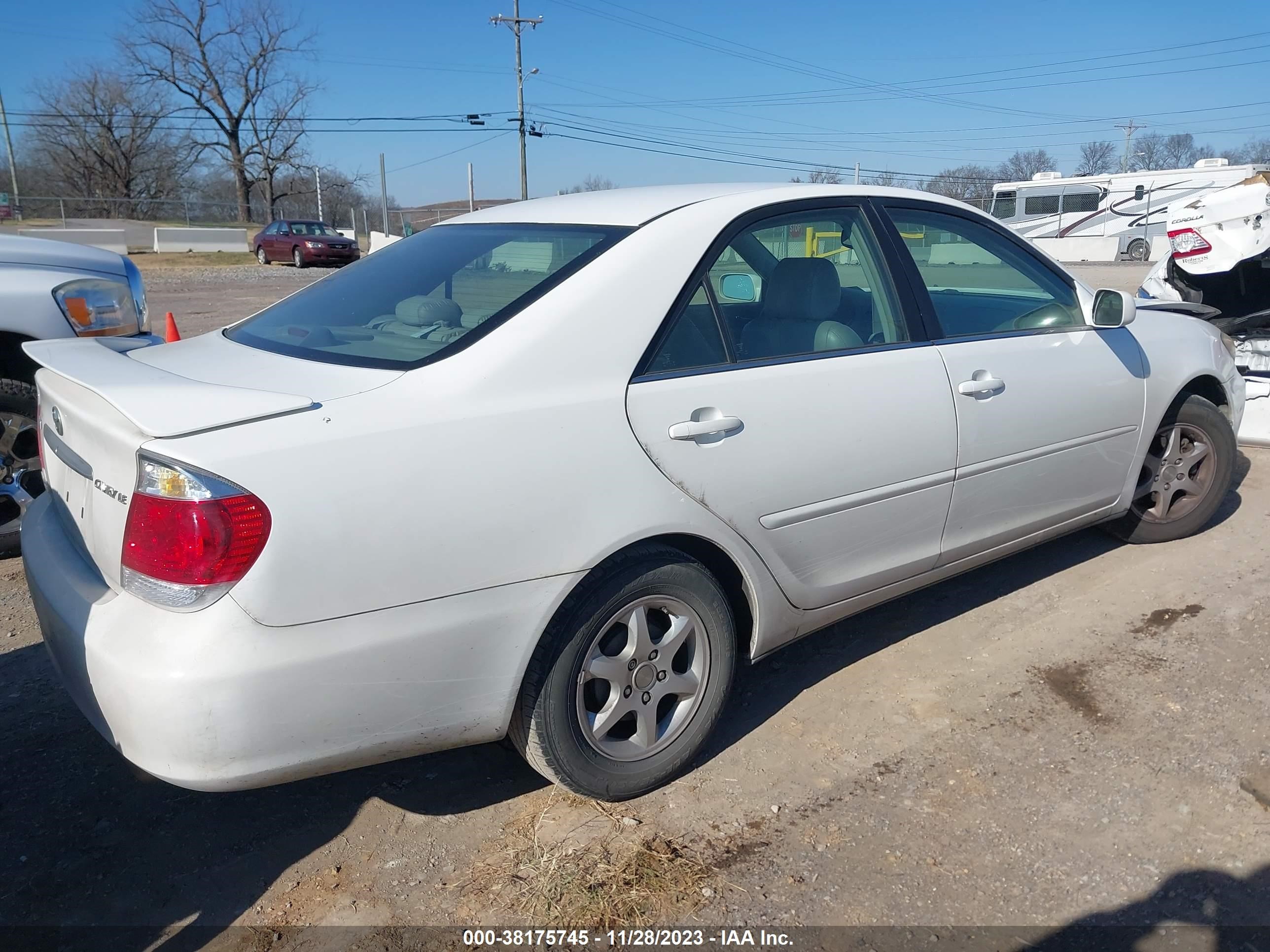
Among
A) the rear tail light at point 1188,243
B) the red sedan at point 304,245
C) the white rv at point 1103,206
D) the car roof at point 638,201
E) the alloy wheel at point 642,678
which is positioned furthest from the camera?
the red sedan at point 304,245

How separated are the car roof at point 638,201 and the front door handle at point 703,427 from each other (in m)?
0.63

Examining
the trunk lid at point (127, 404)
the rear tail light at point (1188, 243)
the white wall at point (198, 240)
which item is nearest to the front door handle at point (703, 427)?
the trunk lid at point (127, 404)

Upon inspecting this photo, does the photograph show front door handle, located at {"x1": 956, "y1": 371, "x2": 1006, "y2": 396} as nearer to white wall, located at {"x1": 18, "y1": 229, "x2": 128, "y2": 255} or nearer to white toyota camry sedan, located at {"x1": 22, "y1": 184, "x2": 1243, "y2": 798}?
white toyota camry sedan, located at {"x1": 22, "y1": 184, "x2": 1243, "y2": 798}

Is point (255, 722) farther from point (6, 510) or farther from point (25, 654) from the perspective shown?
point (6, 510)

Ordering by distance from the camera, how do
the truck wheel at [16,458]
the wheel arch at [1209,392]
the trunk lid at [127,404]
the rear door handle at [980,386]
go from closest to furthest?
the trunk lid at [127,404] < the rear door handle at [980,386] < the truck wheel at [16,458] < the wheel arch at [1209,392]

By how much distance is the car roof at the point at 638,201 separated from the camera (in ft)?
9.48

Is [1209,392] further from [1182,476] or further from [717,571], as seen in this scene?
[717,571]

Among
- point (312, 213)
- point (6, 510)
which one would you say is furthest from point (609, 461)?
point (312, 213)

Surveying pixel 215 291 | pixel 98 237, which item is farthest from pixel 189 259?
pixel 215 291

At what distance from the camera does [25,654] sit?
3604 millimetres

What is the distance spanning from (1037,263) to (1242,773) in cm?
198

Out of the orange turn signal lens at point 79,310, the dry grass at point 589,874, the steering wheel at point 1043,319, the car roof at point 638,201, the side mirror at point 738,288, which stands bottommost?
the dry grass at point 589,874

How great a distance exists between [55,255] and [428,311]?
2.73m

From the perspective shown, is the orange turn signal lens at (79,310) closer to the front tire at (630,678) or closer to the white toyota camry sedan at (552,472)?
the white toyota camry sedan at (552,472)
